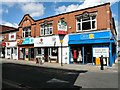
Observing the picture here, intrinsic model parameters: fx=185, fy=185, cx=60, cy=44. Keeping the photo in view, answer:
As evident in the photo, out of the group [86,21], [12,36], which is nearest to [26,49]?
A: [12,36]

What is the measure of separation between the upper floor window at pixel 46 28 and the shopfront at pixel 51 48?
830 millimetres

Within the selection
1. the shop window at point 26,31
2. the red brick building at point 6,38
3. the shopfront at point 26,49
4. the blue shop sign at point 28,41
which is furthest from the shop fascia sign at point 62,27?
the red brick building at point 6,38

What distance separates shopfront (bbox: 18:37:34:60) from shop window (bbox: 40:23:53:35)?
2.54 metres

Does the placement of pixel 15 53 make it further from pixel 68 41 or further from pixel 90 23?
pixel 90 23

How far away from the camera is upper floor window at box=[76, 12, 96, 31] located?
71.2ft

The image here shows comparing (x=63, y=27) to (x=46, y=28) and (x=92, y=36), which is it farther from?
(x=46, y=28)

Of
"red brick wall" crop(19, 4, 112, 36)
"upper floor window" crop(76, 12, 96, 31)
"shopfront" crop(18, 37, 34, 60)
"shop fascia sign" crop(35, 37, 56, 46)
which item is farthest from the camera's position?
"shopfront" crop(18, 37, 34, 60)

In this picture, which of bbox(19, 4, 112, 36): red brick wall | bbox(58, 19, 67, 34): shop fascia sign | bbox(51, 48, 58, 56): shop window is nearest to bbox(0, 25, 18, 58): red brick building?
bbox(19, 4, 112, 36): red brick wall

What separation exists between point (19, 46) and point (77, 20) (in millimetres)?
13623

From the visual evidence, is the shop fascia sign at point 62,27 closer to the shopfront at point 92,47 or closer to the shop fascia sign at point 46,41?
the shopfront at point 92,47

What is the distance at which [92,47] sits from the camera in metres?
21.4

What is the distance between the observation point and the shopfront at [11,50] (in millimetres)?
33794

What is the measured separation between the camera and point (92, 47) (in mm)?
21359

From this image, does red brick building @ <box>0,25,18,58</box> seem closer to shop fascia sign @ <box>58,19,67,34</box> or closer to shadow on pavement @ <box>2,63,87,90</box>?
shop fascia sign @ <box>58,19,67,34</box>
